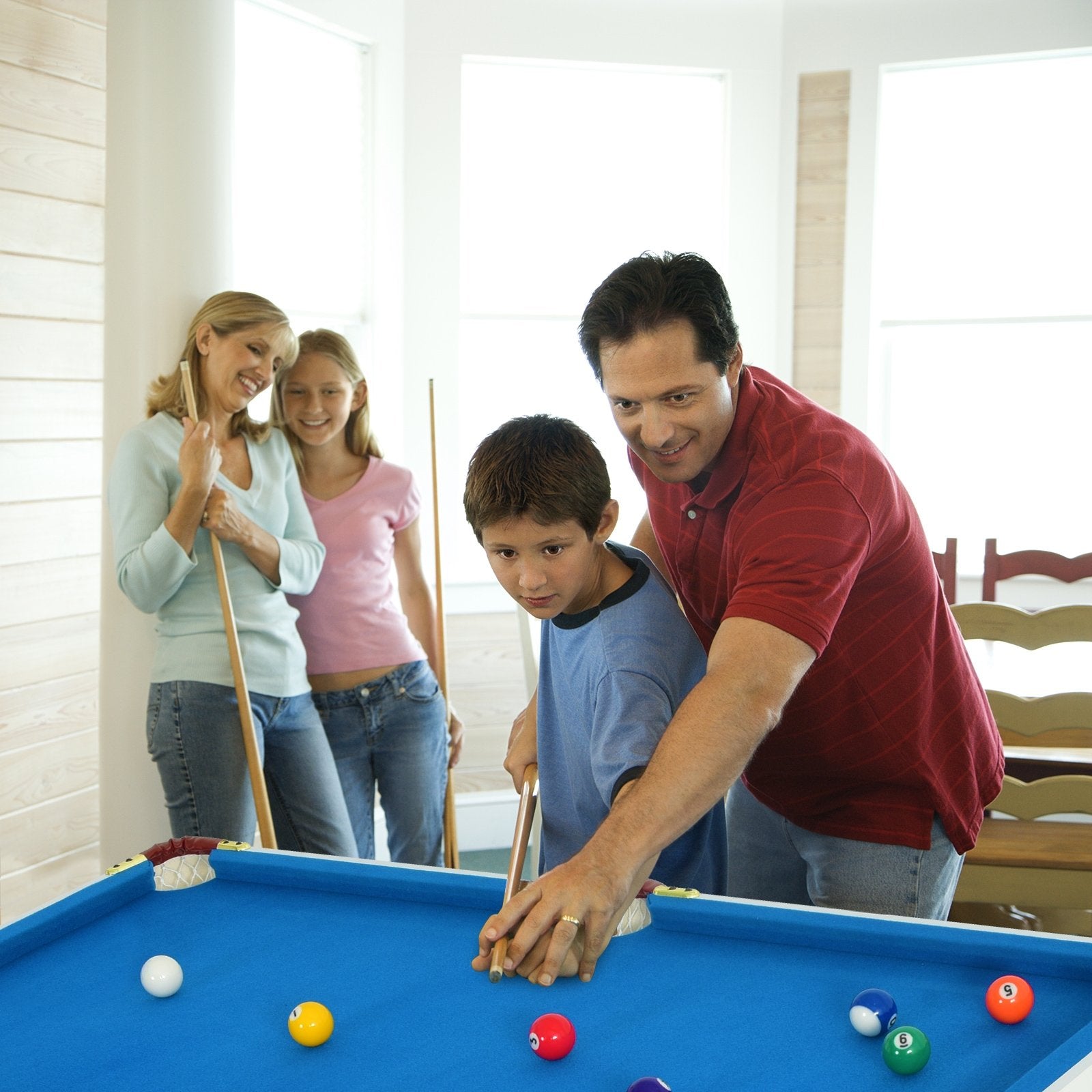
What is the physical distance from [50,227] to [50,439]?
1.61 ft

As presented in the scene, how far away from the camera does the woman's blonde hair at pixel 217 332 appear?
242cm

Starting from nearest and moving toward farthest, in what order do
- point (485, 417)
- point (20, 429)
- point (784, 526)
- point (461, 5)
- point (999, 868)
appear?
1. point (784, 526)
2. point (999, 868)
3. point (20, 429)
4. point (461, 5)
5. point (485, 417)

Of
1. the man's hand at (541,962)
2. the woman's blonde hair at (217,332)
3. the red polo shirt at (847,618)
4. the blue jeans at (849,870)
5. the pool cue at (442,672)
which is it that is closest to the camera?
the man's hand at (541,962)

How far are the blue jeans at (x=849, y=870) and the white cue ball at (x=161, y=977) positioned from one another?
853 millimetres

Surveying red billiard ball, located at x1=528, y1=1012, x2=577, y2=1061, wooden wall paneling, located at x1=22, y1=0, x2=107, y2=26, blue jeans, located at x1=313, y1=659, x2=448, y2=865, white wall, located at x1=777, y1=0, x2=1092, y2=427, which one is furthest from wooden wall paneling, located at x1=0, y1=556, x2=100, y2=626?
white wall, located at x1=777, y1=0, x2=1092, y2=427

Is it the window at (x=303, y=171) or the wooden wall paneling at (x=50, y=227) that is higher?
the window at (x=303, y=171)

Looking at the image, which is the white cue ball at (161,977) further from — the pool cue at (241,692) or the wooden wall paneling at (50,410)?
the wooden wall paneling at (50,410)

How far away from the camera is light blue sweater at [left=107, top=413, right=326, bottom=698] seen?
2.27 m

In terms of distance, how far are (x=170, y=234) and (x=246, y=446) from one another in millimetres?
497

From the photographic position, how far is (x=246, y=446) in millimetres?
2551

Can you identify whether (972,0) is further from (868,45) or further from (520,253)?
(520,253)

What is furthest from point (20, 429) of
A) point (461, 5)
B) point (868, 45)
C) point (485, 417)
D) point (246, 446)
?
point (868, 45)

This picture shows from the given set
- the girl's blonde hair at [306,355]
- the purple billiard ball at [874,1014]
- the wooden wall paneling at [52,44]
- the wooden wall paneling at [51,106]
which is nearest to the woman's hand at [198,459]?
the girl's blonde hair at [306,355]

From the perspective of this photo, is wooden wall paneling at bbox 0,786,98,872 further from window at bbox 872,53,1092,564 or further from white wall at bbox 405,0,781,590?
window at bbox 872,53,1092,564
